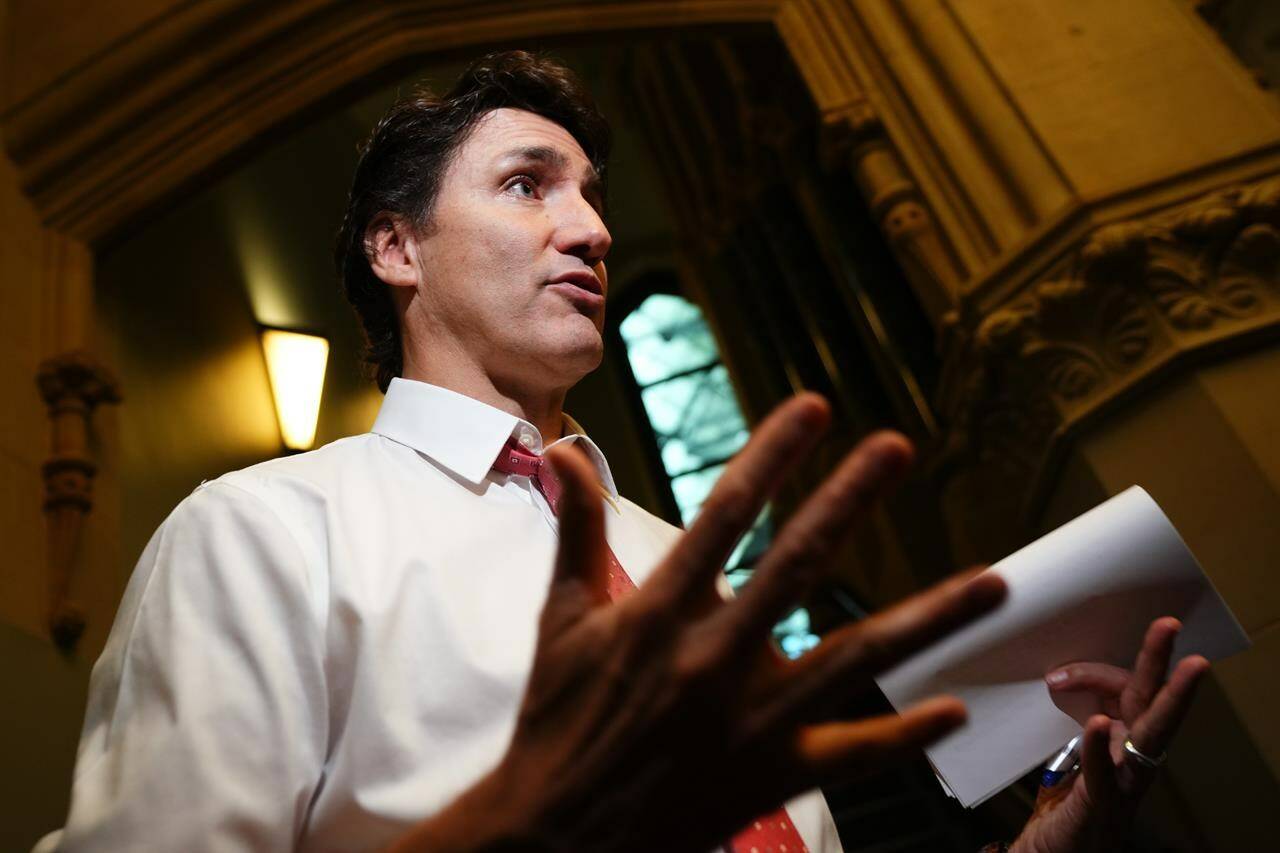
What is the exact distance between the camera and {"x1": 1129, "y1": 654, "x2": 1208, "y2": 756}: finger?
3.09 ft

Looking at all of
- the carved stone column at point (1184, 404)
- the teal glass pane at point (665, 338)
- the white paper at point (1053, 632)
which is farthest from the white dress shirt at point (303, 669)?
the teal glass pane at point (665, 338)

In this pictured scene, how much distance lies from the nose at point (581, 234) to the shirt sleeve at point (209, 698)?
0.54m

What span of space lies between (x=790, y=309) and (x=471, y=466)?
4.32 m

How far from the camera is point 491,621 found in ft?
2.97

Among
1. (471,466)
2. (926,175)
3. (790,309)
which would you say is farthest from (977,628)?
(790,309)

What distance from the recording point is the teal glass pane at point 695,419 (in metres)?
7.17

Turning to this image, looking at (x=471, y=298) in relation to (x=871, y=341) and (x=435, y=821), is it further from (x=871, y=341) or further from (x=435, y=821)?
(x=871, y=341)

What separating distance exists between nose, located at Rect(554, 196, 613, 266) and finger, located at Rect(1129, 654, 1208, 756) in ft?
2.44

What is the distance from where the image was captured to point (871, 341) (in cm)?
460

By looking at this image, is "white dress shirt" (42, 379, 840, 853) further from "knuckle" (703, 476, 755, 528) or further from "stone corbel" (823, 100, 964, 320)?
"stone corbel" (823, 100, 964, 320)

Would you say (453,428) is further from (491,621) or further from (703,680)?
(703,680)

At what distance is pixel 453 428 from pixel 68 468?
1.78 meters

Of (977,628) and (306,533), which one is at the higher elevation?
(306,533)

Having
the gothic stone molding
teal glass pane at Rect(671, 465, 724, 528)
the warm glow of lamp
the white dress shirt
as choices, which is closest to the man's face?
the white dress shirt
